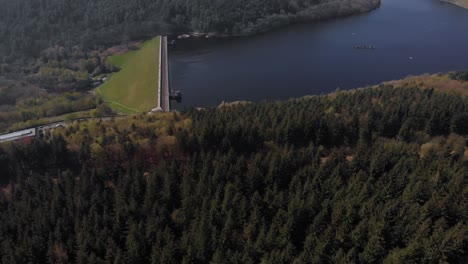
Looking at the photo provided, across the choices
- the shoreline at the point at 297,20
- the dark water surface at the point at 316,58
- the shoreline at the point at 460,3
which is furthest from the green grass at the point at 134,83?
the shoreline at the point at 460,3

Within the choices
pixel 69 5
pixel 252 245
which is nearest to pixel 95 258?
pixel 252 245

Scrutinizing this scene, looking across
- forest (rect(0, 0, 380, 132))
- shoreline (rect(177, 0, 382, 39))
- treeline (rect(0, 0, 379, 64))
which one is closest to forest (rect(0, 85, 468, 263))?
forest (rect(0, 0, 380, 132))

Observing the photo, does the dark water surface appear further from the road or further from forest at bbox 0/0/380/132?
forest at bbox 0/0/380/132

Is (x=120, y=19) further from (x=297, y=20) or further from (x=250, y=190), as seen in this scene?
(x=250, y=190)

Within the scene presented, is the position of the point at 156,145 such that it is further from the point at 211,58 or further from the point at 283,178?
the point at 211,58

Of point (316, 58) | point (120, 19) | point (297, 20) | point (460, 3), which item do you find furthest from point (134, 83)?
point (460, 3)

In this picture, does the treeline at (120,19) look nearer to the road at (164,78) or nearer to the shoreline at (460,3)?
the road at (164,78)
